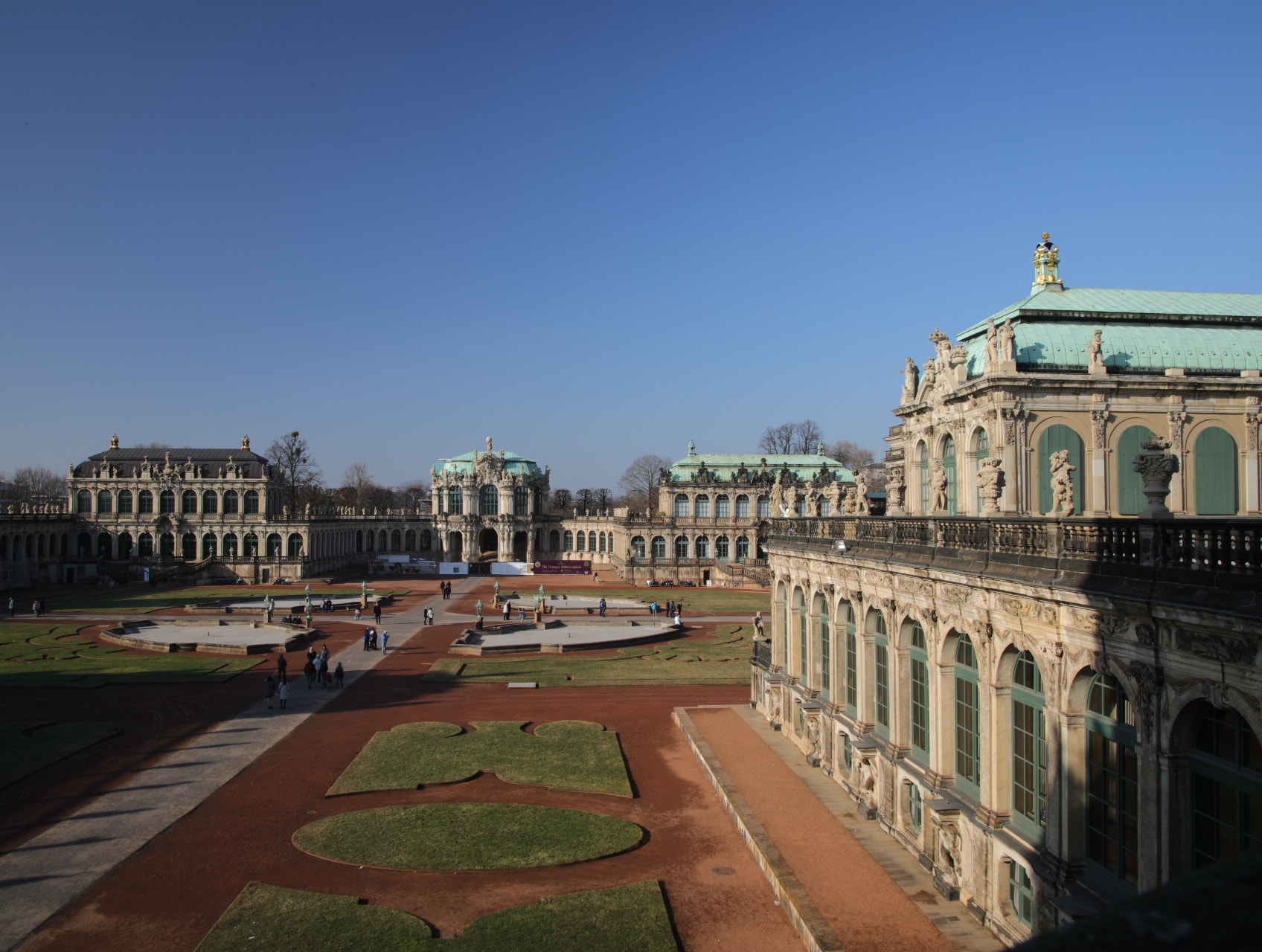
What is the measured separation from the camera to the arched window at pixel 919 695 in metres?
21.4

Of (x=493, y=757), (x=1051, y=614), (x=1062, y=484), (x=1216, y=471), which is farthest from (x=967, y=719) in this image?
(x=493, y=757)

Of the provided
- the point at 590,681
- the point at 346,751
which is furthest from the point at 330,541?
the point at 346,751

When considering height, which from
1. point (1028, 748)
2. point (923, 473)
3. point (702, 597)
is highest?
point (923, 473)

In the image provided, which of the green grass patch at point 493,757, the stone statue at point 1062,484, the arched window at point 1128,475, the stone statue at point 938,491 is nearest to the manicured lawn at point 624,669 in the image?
the green grass patch at point 493,757

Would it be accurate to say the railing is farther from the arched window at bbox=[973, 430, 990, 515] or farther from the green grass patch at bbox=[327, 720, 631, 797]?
the green grass patch at bbox=[327, 720, 631, 797]

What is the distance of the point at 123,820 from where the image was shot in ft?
77.9

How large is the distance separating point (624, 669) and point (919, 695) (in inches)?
1013

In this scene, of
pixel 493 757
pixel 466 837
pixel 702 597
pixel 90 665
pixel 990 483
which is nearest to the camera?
pixel 990 483

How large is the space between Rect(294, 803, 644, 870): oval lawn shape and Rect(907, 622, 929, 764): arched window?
734 cm

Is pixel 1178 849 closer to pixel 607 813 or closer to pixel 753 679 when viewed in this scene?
pixel 607 813

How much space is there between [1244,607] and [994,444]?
643 inches

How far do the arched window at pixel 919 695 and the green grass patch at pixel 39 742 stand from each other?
25.3 meters

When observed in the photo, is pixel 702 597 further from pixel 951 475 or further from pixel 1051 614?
pixel 1051 614

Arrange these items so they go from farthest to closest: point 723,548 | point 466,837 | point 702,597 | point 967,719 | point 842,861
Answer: point 723,548, point 702,597, point 466,837, point 842,861, point 967,719
